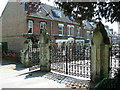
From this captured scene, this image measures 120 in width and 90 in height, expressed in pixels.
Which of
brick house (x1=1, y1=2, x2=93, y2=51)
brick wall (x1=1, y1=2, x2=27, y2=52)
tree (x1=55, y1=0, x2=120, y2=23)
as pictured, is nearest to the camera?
tree (x1=55, y1=0, x2=120, y2=23)

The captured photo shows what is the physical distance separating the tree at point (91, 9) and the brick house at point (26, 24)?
12185 millimetres

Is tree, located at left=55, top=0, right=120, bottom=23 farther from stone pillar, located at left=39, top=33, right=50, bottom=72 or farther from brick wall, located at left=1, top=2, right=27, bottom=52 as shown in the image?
brick wall, located at left=1, top=2, right=27, bottom=52

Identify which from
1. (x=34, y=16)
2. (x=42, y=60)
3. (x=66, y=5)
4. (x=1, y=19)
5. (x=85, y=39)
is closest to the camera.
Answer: (x=66, y=5)

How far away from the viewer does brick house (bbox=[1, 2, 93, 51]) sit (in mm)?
19112

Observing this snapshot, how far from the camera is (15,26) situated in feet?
67.8

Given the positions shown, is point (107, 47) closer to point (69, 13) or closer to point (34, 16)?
point (69, 13)

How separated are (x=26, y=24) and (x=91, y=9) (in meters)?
15.0

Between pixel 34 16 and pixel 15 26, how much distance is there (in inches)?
173

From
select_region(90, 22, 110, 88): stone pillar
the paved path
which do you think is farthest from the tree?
the paved path

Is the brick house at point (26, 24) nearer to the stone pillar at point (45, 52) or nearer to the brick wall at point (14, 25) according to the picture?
the brick wall at point (14, 25)

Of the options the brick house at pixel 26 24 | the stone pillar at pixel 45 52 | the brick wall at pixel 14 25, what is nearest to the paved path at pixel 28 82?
the stone pillar at pixel 45 52

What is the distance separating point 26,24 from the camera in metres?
18.4

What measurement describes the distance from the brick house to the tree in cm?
1218

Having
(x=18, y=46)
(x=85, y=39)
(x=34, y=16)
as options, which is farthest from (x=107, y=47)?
(x=85, y=39)
